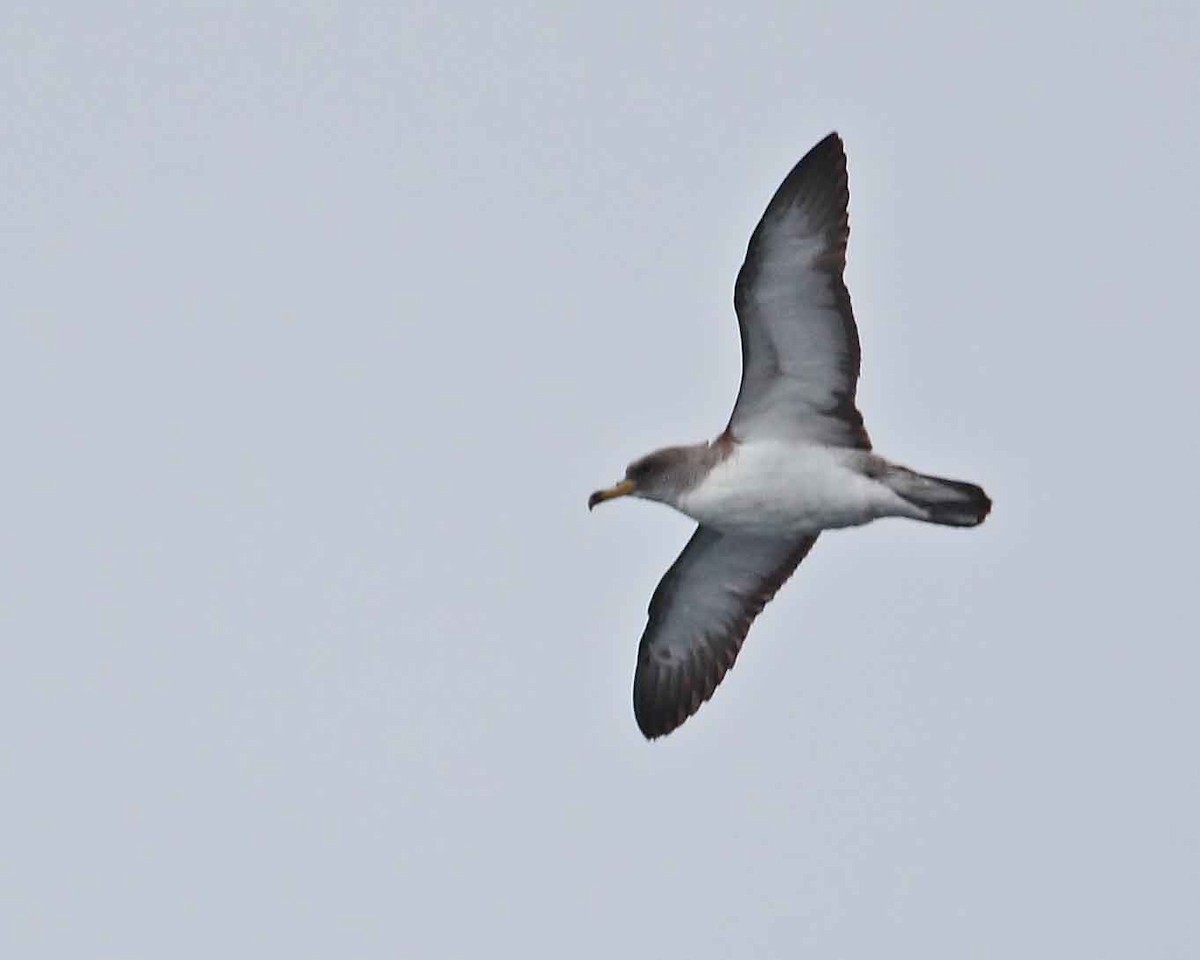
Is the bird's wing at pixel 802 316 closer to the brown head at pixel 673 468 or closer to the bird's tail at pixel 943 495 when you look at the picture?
the brown head at pixel 673 468

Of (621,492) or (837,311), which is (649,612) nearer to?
(621,492)

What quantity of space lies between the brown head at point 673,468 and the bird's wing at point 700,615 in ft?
3.96

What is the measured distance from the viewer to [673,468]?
59.6 ft

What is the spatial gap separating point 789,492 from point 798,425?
50 centimetres

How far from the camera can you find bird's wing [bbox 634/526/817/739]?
1948cm

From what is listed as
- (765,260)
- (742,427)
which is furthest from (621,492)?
(765,260)

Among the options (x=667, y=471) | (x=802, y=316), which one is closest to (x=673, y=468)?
(x=667, y=471)

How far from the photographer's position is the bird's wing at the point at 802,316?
56.7ft

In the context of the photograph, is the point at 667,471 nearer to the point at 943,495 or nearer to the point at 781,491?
the point at 781,491

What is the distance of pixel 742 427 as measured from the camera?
18.2m

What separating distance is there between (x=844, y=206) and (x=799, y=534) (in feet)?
8.74

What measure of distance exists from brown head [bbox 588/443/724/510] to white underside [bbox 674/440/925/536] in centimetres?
7

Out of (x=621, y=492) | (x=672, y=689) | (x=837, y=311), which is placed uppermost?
(x=837, y=311)

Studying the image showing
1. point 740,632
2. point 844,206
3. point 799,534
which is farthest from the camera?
point 740,632
